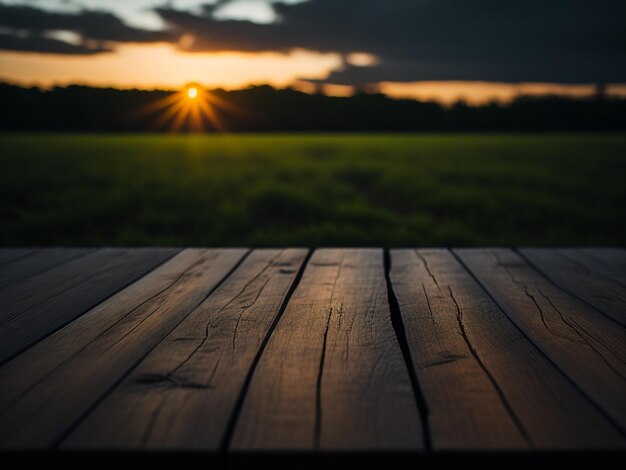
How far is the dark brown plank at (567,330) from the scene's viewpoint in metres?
1.33

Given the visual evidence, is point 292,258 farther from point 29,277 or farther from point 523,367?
point 523,367

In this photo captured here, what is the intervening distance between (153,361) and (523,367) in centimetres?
106

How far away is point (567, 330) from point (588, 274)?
0.97 metres

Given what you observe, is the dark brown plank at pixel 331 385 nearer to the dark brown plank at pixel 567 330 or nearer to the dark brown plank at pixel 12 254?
the dark brown plank at pixel 567 330

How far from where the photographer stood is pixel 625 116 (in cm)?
4591

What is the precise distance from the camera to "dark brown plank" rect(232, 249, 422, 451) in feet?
3.59

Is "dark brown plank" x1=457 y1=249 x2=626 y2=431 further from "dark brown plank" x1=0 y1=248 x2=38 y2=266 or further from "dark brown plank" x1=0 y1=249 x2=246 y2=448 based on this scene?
"dark brown plank" x1=0 y1=248 x2=38 y2=266

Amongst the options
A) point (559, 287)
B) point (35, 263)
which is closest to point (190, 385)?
point (559, 287)

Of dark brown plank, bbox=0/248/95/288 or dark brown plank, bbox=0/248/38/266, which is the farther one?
dark brown plank, bbox=0/248/38/266

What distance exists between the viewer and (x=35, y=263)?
9.32ft

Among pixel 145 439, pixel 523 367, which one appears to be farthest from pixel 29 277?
pixel 523 367

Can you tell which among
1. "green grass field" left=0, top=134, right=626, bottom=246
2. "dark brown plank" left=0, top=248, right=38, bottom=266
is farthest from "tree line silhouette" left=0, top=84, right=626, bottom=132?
"dark brown plank" left=0, top=248, right=38, bottom=266

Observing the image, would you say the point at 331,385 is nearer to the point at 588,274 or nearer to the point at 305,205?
the point at 588,274

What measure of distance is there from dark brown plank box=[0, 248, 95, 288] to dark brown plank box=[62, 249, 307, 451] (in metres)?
1.14
